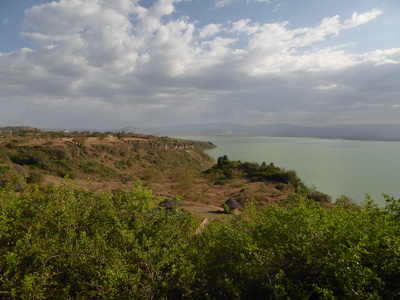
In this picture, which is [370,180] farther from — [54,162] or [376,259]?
[54,162]

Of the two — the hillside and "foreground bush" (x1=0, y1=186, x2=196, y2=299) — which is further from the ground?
"foreground bush" (x1=0, y1=186, x2=196, y2=299)

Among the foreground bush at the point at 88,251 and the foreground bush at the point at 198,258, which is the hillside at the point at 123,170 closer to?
the foreground bush at the point at 88,251

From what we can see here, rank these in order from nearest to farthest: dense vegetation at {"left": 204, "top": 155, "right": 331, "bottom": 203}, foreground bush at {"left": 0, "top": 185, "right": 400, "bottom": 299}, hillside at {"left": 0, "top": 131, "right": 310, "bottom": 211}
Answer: foreground bush at {"left": 0, "top": 185, "right": 400, "bottom": 299} < hillside at {"left": 0, "top": 131, "right": 310, "bottom": 211} < dense vegetation at {"left": 204, "top": 155, "right": 331, "bottom": 203}

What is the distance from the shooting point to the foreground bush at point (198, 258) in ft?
11.8

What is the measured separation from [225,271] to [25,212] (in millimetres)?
4749

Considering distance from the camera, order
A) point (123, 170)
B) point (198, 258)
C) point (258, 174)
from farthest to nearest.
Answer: point (123, 170), point (258, 174), point (198, 258)

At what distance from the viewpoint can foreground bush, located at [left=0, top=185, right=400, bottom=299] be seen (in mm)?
3609

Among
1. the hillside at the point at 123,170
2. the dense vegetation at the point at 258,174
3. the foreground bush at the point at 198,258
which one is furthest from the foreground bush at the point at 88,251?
the dense vegetation at the point at 258,174

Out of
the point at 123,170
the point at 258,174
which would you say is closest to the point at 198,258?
the point at 258,174

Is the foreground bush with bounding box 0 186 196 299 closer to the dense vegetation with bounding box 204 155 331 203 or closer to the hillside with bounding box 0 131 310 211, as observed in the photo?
the hillside with bounding box 0 131 310 211

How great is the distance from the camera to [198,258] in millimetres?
4988

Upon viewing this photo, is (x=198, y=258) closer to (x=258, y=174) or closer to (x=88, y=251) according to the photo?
(x=88, y=251)

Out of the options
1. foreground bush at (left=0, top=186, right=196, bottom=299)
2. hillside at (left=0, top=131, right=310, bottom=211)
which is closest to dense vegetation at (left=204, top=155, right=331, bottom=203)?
hillside at (left=0, top=131, right=310, bottom=211)

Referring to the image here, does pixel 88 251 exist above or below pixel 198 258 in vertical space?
above
